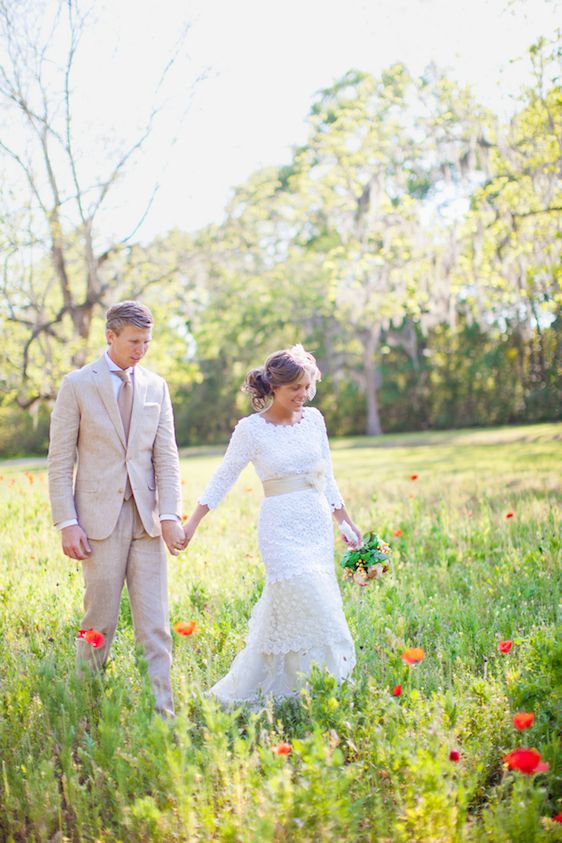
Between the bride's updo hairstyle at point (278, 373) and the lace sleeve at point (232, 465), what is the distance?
0.17 meters

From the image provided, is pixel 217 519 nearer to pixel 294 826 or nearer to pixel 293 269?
pixel 294 826


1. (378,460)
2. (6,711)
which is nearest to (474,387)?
(378,460)

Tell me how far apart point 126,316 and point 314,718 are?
2.02m

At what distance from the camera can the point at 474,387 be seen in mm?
31672

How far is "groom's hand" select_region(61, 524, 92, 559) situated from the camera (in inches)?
159

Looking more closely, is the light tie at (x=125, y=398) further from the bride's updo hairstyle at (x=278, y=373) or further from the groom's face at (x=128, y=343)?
the bride's updo hairstyle at (x=278, y=373)

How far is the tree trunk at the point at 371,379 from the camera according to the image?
31.5 metres

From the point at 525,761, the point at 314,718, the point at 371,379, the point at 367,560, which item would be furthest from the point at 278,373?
the point at 371,379

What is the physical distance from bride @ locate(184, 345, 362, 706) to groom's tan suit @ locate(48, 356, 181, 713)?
0.87 feet

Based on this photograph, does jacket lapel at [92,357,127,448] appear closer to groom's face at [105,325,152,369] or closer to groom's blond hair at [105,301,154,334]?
groom's face at [105,325,152,369]

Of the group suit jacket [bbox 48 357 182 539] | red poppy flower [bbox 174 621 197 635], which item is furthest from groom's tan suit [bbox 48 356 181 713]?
red poppy flower [bbox 174 621 197 635]

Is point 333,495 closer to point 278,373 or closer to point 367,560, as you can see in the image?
point 367,560

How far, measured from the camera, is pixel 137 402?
167 inches

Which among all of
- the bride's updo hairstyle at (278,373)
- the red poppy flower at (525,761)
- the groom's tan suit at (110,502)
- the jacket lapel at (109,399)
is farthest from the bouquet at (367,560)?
the red poppy flower at (525,761)
